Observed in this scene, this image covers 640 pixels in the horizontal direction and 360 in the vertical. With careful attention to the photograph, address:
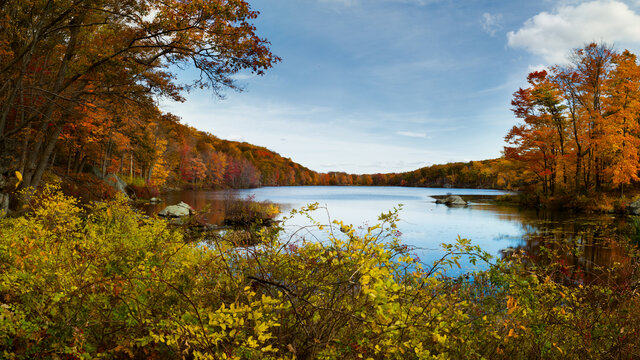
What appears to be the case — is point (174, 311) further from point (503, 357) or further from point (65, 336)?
point (503, 357)

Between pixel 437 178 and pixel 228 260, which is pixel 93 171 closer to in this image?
pixel 228 260

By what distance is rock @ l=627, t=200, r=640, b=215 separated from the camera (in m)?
19.1

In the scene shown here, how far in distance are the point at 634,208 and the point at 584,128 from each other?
6.54 meters

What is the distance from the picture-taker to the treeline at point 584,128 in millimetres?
20141

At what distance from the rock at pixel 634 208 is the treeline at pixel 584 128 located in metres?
1.36

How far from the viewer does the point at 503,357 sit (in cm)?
283

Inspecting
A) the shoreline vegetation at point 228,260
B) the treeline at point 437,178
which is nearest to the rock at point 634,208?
the shoreline vegetation at point 228,260

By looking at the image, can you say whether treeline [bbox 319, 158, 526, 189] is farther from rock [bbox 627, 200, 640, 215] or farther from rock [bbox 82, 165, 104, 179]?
rock [bbox 82, 165, 104, 179]

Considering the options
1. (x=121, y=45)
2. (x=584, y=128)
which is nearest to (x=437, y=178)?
(x=584, y=128)

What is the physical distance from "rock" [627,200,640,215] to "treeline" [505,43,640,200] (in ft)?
4.47

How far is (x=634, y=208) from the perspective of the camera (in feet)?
63.2

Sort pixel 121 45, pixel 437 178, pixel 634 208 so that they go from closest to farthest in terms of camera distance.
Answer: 1. pixel 121 45
2. pixel 634 208
3. pixel 437 178

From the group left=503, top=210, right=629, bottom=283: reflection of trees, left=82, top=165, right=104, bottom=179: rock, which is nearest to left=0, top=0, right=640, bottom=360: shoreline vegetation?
left=503, top=210, right=629, bottom=283: reflection of trees

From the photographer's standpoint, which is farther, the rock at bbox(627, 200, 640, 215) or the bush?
the rock at bbox(627, 200, 640, 215)
